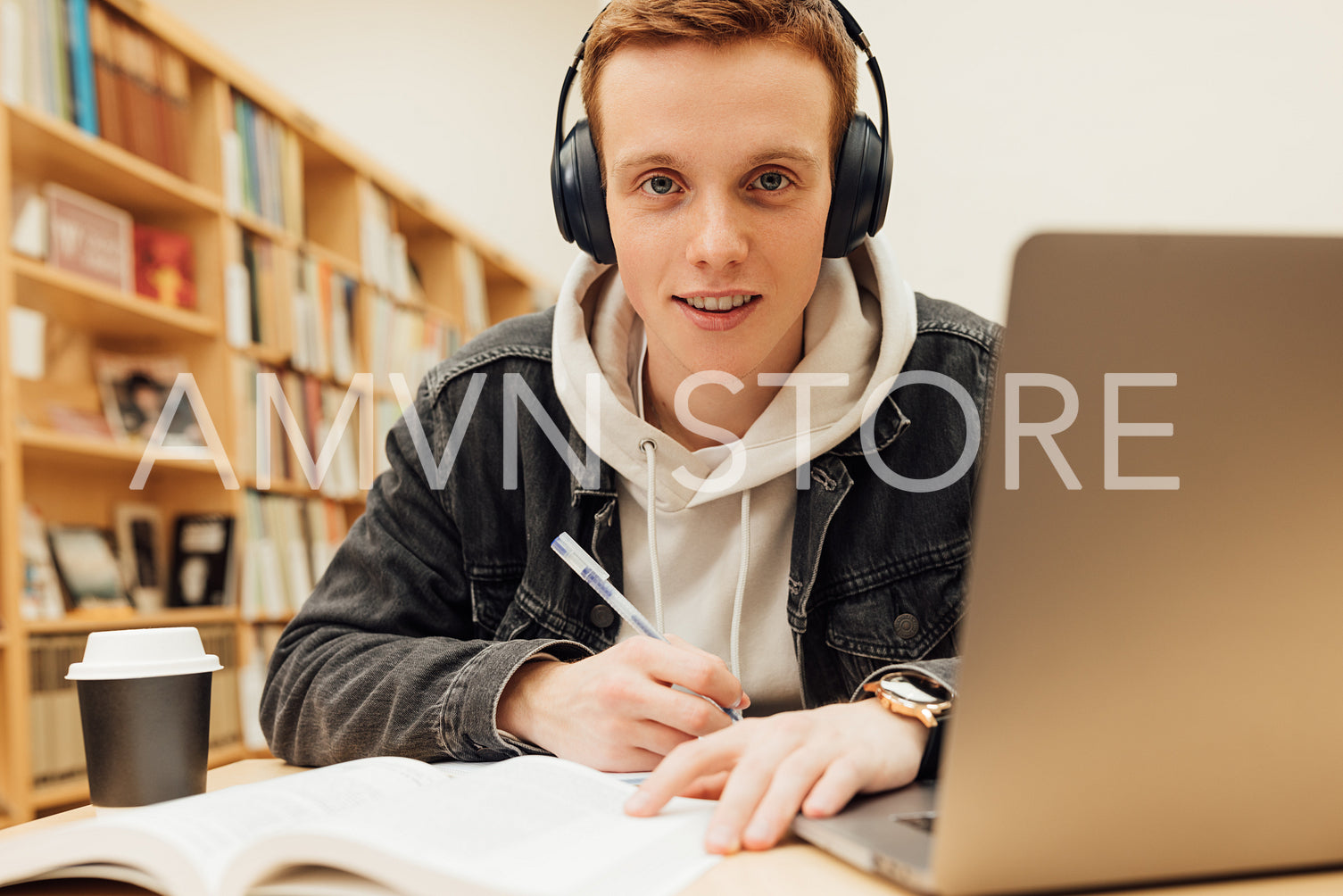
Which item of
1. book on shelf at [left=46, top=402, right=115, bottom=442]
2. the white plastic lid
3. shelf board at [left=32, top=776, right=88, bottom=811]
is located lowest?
shelf board at [left=32, top=776, right=88, bottom=811]

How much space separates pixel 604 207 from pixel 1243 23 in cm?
126

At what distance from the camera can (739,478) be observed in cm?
105

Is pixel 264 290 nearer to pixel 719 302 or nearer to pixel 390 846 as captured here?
pixel 719 302

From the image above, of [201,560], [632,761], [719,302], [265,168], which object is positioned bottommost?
[201,560]

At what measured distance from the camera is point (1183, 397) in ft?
1.18

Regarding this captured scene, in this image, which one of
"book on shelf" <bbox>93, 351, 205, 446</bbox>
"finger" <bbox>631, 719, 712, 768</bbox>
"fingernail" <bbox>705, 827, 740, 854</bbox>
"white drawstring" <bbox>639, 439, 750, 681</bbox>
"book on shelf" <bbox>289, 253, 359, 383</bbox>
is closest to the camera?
"fingernail" <bbox>705, 827, 740, 854</bbox>

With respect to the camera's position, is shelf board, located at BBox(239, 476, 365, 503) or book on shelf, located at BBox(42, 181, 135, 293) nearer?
book on shelf, located at BBox(42, 181, 135, 293)

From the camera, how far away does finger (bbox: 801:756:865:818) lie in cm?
51

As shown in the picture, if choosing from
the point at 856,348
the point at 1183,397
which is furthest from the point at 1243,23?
the point at 1183,397

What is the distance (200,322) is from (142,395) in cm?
25

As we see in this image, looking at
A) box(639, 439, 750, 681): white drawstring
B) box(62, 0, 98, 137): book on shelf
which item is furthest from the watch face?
box(62, 0, 98, 137): book on shelf

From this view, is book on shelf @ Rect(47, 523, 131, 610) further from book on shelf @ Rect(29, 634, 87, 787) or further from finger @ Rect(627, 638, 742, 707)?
finger @ Rect(627, 638, 742, 707)

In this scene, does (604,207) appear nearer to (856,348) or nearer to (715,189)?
(715,189)

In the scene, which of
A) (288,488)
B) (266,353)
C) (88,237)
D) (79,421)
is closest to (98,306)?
(88,237)
